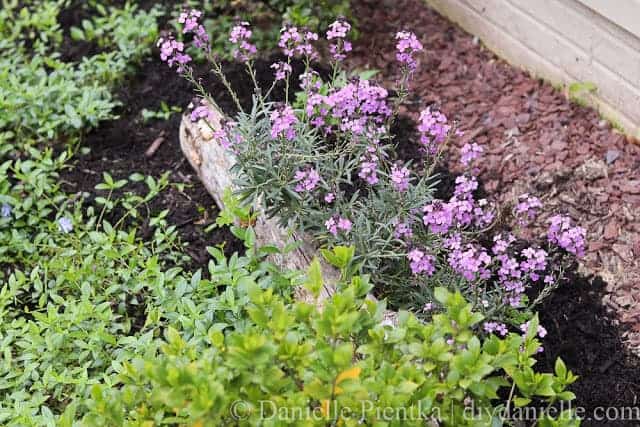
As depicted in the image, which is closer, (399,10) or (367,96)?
(367,96)

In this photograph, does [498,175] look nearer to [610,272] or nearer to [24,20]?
[610,272]

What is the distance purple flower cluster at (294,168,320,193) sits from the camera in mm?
2745

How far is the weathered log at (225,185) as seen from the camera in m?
2.94

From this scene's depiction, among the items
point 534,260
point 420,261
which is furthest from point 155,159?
point 534,260

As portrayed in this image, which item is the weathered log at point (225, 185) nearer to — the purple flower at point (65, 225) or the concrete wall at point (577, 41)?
the purple flower at point (65, 225)

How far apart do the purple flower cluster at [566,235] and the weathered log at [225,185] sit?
62 centimetres

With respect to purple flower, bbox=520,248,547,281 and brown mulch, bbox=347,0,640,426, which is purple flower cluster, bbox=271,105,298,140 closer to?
purple flower, bbox=520,248,547,281

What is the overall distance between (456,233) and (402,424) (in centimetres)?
89

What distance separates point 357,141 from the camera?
115 inches

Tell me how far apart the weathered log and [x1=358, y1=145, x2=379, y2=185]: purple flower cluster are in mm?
355

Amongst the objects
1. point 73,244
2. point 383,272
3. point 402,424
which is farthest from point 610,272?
point 73,244

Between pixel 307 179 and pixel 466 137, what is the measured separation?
1.53 meters

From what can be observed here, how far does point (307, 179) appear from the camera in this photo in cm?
278

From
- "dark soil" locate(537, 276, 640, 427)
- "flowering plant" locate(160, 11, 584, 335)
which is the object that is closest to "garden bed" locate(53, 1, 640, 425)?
"dark soil" locate(537, 276, 640, 427)
